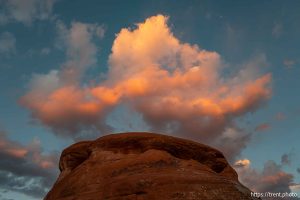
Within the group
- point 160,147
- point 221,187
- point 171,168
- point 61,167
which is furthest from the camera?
point 61,167

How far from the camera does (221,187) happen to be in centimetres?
2389

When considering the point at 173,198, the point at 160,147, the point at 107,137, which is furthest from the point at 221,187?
the point at 107,137

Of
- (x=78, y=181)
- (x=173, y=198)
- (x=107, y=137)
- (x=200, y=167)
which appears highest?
(x=107, y=137)

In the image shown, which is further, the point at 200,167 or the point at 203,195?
the point at 200,167

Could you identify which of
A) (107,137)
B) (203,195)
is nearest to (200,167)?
(203,195)

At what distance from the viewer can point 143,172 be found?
25.0 metres

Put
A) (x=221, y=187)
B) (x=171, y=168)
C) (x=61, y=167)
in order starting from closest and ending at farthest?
(x=221, y=187) → (x=171, y=168) → (x=61, y=167)

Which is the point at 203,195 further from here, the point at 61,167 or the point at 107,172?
the point at 61,167

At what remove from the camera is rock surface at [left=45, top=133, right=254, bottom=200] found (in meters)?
23.0

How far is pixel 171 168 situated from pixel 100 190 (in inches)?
198

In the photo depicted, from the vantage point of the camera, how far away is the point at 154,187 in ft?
75.0

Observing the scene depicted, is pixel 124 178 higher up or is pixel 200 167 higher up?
pixel 200 167

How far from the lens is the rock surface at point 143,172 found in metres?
23.0

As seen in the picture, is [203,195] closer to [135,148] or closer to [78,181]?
[135,148]
